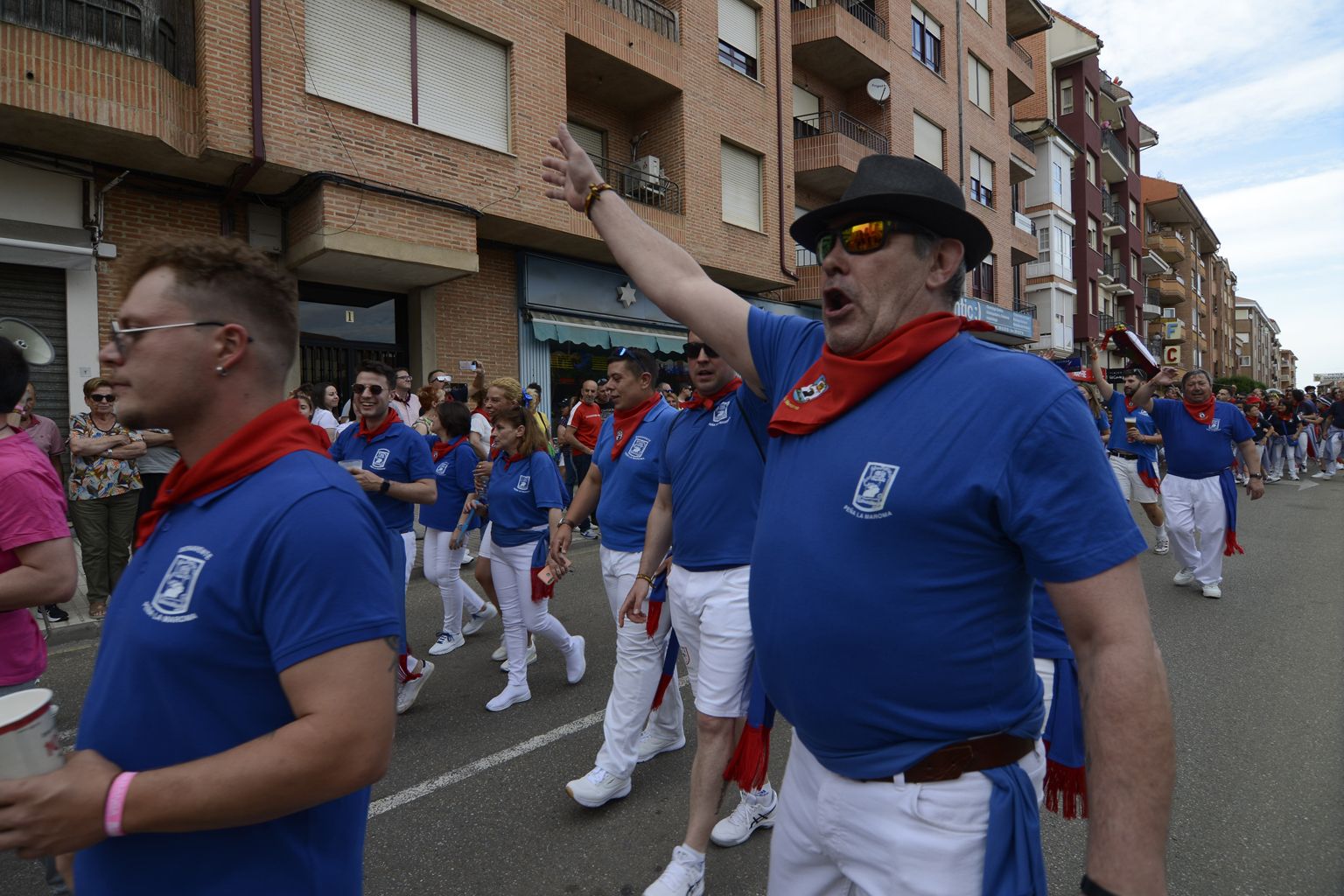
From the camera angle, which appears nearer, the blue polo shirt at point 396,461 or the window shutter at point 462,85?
the blue polo shirt at point 396,461

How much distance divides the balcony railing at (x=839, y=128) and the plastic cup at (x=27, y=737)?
22.4 m

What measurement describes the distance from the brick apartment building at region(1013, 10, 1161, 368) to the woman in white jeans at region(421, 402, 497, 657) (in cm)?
3145

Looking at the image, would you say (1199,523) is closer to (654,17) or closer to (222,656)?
(222,656)

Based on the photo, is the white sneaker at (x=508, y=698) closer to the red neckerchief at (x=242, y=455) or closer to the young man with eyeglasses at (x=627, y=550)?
the young man with eyeglasses at (x=627, y=550)

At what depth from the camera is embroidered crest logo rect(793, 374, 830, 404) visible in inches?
65.3

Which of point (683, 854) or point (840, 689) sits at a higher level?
point (840, 689)

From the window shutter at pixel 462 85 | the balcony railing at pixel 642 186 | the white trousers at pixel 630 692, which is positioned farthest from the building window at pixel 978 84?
the white trousers at pixel 630 692

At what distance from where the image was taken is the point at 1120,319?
44.8 metres

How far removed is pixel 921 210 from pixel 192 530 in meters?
1.48

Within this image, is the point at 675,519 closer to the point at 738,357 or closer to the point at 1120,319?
the point at 738,357

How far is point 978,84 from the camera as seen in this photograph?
91.9ft

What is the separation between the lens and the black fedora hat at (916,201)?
5.21 ft

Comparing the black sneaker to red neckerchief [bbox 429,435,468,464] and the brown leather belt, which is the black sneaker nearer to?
red neckerchief [bbox 429,435,468,464]

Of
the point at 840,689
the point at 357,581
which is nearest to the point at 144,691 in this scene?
the point at 357,581
